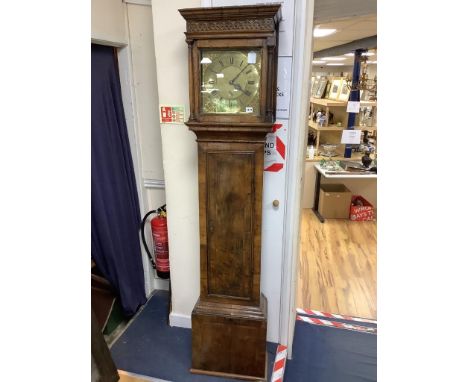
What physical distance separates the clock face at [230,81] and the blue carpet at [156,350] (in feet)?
4.73

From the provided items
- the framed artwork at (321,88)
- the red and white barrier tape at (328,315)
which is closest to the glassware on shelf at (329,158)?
the framed artwork at (321,88)

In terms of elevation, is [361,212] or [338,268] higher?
[361,212]

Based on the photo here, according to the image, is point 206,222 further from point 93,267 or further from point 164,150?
point 93,267

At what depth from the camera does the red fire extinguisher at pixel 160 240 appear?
2.11 m

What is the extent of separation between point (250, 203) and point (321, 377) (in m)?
1.10

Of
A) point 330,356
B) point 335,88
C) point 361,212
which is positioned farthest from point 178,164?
point 335,88

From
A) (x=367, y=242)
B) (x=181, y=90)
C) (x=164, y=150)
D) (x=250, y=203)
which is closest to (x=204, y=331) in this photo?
(x=250, y=203)

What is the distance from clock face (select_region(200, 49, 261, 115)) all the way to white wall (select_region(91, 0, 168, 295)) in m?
0.71

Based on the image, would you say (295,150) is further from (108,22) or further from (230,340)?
(108,22)

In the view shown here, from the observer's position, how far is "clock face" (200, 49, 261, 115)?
1.36 metres

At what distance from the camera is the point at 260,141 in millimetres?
1426

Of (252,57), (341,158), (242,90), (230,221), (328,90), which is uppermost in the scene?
(328,90)

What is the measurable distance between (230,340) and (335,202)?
2.89 m

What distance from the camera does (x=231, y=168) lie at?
4.87 feet
